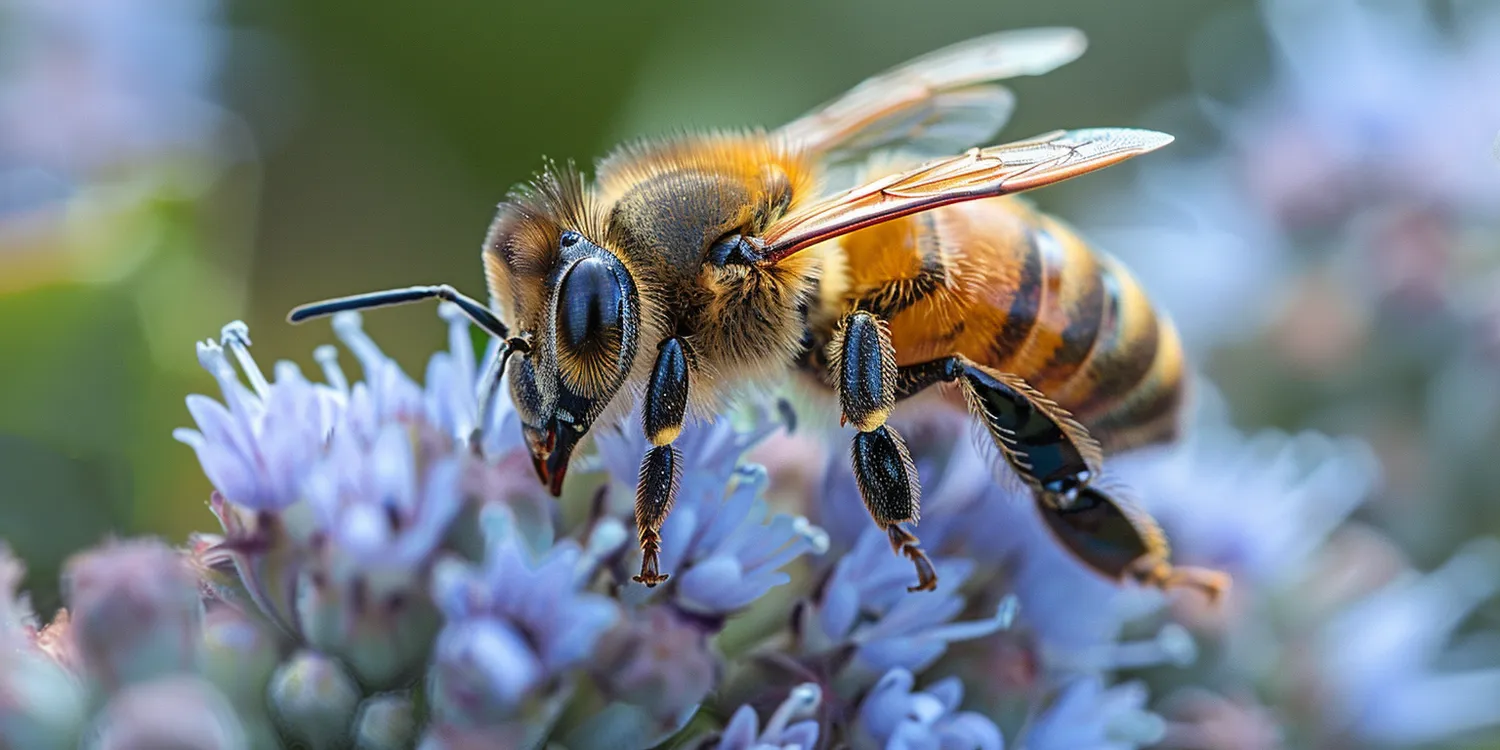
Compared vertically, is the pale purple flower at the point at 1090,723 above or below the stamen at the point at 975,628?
below

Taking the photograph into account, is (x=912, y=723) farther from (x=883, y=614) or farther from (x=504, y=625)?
(x=504, y=625)

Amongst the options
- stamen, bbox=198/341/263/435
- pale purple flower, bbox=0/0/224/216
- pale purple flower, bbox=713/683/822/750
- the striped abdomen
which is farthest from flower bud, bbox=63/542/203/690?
pale purple flower, bbox=0/0/224/216

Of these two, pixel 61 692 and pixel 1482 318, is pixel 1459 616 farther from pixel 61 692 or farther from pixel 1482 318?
pixel 61 692

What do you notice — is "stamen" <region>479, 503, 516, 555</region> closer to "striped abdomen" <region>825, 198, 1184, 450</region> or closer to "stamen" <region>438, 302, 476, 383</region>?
"stamen" <region>438, 302, 476, 383</region>

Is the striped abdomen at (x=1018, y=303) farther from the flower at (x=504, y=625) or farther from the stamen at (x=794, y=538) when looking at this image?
the flower at (x=504, y=625)

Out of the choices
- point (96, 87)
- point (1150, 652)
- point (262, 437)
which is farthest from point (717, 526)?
point (96, 87)

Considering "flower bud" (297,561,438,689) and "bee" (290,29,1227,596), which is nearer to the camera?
"flower bud" (297,561,438,689)

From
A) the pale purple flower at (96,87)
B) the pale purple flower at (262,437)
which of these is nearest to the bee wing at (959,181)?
the pale purple flower at (262,437)
